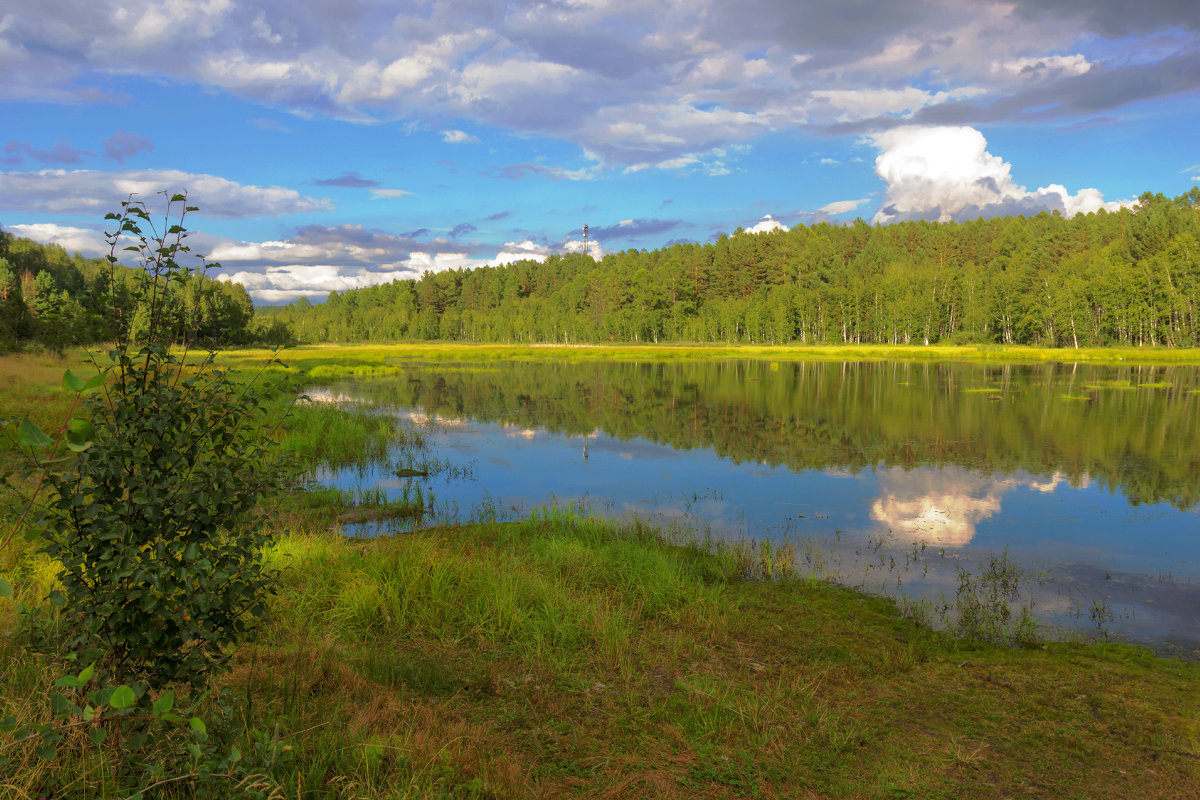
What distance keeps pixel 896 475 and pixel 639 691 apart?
601 inches

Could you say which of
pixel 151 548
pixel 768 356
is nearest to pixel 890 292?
pixel 768 356

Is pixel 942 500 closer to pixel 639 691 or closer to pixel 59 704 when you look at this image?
pixel 639 691

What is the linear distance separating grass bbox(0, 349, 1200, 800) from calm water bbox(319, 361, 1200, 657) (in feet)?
7.74

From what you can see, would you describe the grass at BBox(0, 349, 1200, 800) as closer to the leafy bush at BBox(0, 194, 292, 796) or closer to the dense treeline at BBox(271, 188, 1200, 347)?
the leafy bush at BBox(0, 194, 292, 796)

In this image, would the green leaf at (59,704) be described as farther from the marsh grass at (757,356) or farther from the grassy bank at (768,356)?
the marsh grass at (757,356)

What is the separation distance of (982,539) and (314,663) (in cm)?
1276

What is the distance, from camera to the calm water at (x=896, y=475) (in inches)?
459

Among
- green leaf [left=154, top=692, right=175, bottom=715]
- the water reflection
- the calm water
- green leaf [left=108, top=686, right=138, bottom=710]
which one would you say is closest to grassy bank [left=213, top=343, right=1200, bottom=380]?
the calm water

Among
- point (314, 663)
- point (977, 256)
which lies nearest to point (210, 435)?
point (314, 663)

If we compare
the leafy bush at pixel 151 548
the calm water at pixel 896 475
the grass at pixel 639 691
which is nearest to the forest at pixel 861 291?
the calm water at pixel 896 475

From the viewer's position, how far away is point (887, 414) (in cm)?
3247

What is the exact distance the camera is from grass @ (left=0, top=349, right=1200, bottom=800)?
5.06 metres

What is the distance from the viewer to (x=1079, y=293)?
89.9 m

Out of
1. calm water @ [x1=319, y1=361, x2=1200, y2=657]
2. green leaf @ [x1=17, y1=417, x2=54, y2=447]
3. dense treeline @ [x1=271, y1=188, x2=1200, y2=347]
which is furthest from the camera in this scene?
dense treeline @ [x1=271, y1=188, x2=1200, y2=347]
